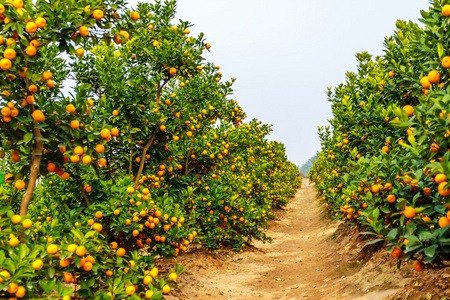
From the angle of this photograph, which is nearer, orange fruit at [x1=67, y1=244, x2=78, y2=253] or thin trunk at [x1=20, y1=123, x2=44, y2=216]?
orange fruit at [x1=67, y1=244, x2=78, y2=253]

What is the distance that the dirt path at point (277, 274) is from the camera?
568cm

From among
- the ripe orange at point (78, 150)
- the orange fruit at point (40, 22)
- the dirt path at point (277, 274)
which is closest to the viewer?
the orange fruit at point (40, 22)

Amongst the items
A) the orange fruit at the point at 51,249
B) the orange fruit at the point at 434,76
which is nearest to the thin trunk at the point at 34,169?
the orange fruit at the point at 51,249

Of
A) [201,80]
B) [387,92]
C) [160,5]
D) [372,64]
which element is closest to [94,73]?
[160,5]

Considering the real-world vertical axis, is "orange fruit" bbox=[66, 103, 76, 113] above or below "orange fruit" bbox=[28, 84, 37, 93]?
below

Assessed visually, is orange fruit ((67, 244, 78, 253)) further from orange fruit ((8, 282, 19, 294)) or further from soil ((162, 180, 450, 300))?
soil ((162, 180, 450, 300))

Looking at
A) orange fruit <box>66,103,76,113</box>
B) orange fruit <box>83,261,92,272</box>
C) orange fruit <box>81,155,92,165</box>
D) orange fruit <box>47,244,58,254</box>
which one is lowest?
orange fruit <box>83,261,92,272</box>

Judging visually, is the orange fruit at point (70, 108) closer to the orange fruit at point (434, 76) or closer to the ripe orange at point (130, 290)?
the ripe orange at point (130, 290)

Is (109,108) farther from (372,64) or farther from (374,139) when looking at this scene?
(372,64)

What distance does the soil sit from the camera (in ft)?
14.4

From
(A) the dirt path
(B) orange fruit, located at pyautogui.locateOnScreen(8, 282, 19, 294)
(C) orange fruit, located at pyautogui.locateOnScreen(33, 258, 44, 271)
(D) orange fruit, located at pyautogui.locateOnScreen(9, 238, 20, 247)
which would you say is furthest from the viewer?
(A) the dirt path

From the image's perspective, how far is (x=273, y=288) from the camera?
6.74 meters

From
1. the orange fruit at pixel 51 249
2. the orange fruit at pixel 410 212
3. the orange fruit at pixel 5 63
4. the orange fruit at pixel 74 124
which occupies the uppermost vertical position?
the orange fruit at pixel 5 63

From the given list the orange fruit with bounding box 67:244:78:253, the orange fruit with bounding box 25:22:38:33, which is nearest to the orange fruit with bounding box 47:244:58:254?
the orange fruit with bounding box 67:244:78:253
